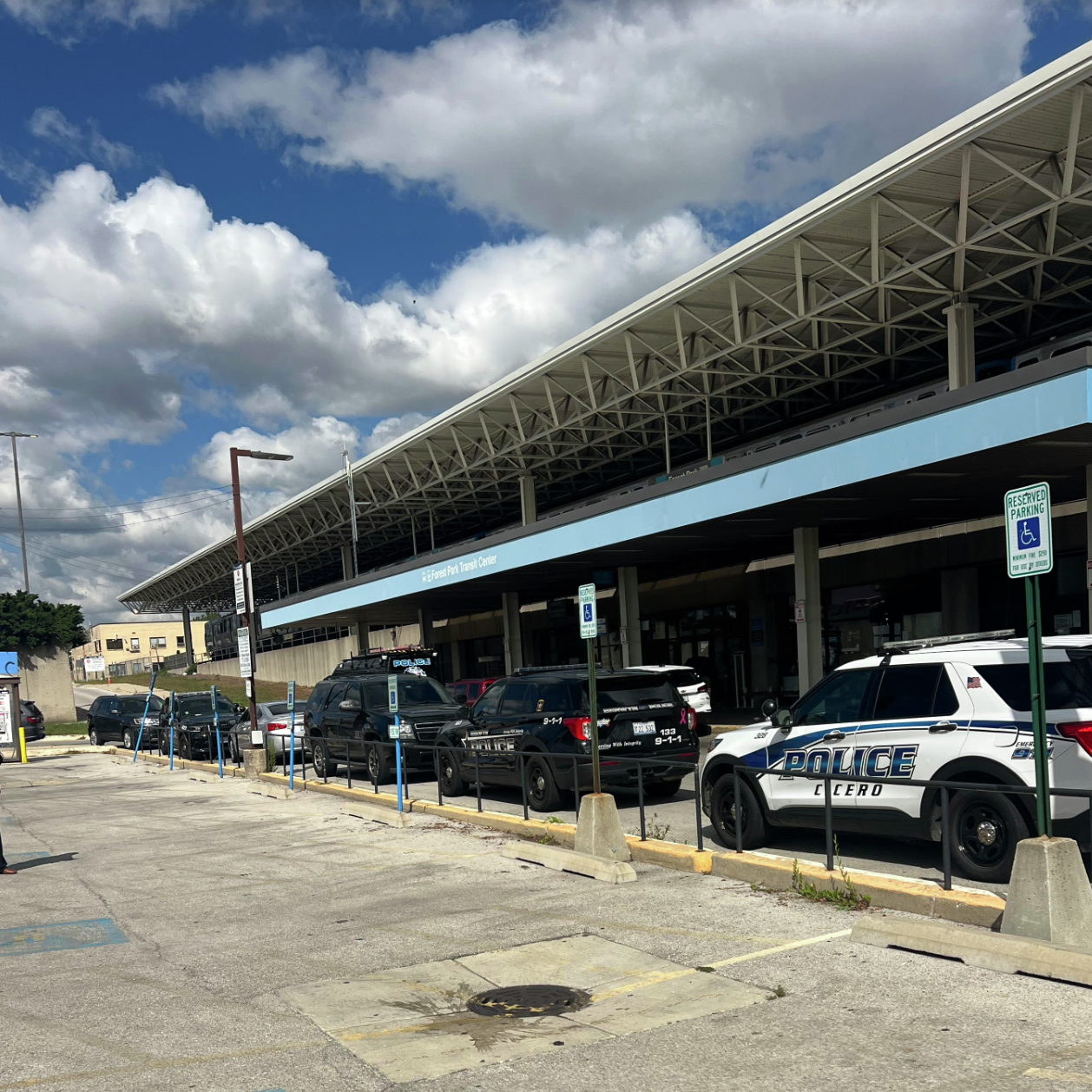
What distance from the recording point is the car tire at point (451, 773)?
1596 centimetres

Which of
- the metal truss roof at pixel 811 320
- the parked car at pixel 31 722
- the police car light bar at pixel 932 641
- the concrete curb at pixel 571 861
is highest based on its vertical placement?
the metal truss roof at pixel 811 320

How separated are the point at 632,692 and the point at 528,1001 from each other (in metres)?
7.92

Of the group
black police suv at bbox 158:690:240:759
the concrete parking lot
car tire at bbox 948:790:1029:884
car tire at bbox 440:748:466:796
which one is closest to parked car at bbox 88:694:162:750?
black police suv at bbox 158:690:240:759

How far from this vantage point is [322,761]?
20.8m

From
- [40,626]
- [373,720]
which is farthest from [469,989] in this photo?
[40,626]

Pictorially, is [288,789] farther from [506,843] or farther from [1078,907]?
[1078,907]

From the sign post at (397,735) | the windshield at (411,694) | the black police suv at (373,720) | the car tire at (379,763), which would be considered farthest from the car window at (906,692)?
the windshield at (411,694)

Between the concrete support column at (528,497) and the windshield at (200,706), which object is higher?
the concrete support column at (528,497)

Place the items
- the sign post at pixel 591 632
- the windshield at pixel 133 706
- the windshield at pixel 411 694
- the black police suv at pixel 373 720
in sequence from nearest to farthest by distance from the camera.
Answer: the sign post at pixel 591 632 < the black police suv at pixel 373 720 < the windshield at pixel 411 694 < the windshield at pixel 133 706

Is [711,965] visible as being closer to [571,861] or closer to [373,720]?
[571,861]

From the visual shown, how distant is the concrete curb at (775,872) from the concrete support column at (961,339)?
1846cm

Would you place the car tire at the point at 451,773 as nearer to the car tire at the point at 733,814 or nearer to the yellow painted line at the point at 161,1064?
the car tire at the point at 733,814

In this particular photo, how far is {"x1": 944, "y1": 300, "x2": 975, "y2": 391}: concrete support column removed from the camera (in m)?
27.3

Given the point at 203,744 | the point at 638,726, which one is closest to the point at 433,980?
the point at 638,726
